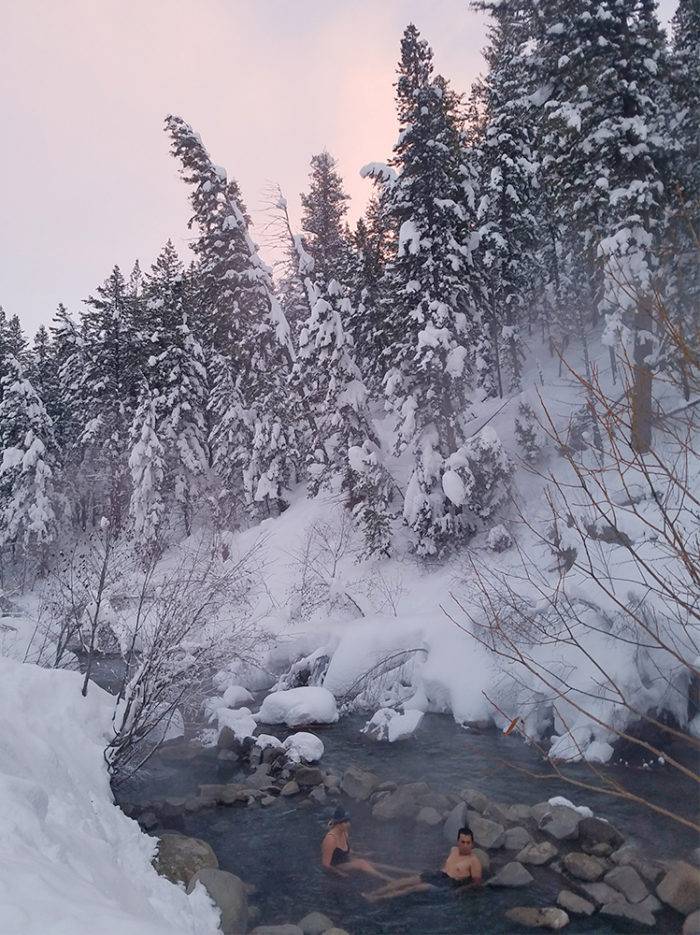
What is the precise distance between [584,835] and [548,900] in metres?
1.44

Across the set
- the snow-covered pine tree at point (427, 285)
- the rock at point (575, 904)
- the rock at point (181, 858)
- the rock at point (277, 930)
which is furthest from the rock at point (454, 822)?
the snow-covered pine tree at point (427, 285)

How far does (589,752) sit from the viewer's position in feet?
38.0

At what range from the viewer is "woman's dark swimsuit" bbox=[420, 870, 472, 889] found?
870cm

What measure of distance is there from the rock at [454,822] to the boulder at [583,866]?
164 cm

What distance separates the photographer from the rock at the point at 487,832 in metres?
9.36

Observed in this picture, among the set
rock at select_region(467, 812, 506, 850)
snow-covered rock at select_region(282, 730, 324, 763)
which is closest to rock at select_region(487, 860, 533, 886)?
rock at select_region(467, 812, 506, 850)

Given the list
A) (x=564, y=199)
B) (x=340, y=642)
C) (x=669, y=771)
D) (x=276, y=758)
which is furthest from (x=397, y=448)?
(x=669, y=771)

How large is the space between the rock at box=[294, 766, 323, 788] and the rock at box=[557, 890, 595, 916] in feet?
16.7

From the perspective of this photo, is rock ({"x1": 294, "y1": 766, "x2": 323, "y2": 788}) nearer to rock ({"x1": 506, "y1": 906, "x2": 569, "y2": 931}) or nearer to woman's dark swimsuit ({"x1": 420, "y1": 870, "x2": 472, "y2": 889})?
woman's dark swimsuit ({"x1": 420, "y1": 870, "x2": 472, "y2": 889})

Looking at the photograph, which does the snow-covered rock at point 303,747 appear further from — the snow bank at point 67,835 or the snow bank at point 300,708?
the snow bank at point 67,835

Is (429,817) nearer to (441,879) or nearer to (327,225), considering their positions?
(441,879)

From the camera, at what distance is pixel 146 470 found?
29453 millimetres

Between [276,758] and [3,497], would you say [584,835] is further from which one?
[3,497]

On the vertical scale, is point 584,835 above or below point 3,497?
below
